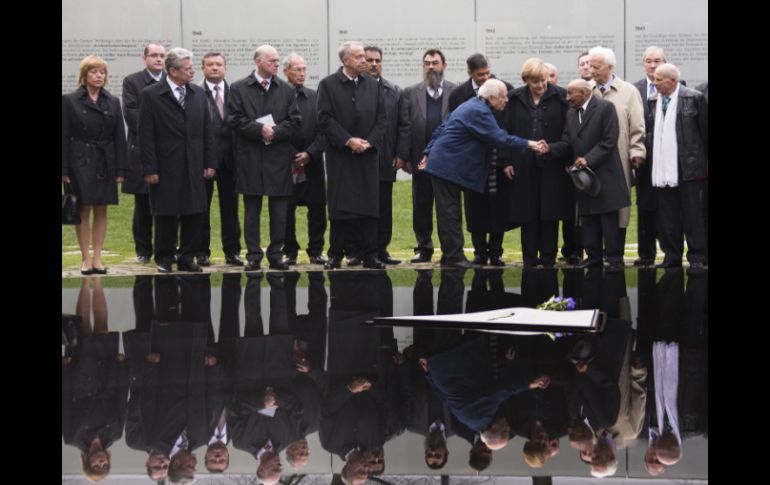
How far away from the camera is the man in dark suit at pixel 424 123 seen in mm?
12383

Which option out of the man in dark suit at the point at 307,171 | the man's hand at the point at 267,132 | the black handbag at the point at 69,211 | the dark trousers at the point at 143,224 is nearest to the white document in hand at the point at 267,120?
the man's hand at the point at 267,132

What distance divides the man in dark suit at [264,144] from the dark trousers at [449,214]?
1318 mm

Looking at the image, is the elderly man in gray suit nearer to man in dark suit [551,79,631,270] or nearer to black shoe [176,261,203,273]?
man in dark suit [551,79,631,270]

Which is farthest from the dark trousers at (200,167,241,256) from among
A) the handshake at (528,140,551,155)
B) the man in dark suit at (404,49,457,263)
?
the handshake at (528,140,551,155)

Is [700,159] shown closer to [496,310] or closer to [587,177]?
[587,177]

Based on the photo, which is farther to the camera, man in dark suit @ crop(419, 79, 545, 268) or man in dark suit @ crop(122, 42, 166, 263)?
man in dark suit @ crop(122, 42, 166, 263)

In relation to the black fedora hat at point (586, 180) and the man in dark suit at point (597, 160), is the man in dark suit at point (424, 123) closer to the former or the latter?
the man in dark suit at point (597, 160)

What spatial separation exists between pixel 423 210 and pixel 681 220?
2512 millimetres

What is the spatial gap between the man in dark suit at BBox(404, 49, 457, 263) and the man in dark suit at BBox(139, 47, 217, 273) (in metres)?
2.02

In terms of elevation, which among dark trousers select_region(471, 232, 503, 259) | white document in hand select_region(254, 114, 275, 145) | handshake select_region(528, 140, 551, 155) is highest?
white document in hand select_region(254, 114, 275, 145)

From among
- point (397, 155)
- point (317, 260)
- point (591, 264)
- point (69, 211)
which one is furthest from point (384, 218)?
point (69, 211)

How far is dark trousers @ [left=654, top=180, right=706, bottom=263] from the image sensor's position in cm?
1129

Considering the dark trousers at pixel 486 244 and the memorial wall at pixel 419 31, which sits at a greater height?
the memorial wall at pixel 419 31

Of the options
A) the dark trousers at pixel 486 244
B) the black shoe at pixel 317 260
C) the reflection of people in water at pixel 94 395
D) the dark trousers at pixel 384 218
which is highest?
the dark trousers at pixel 384 218
